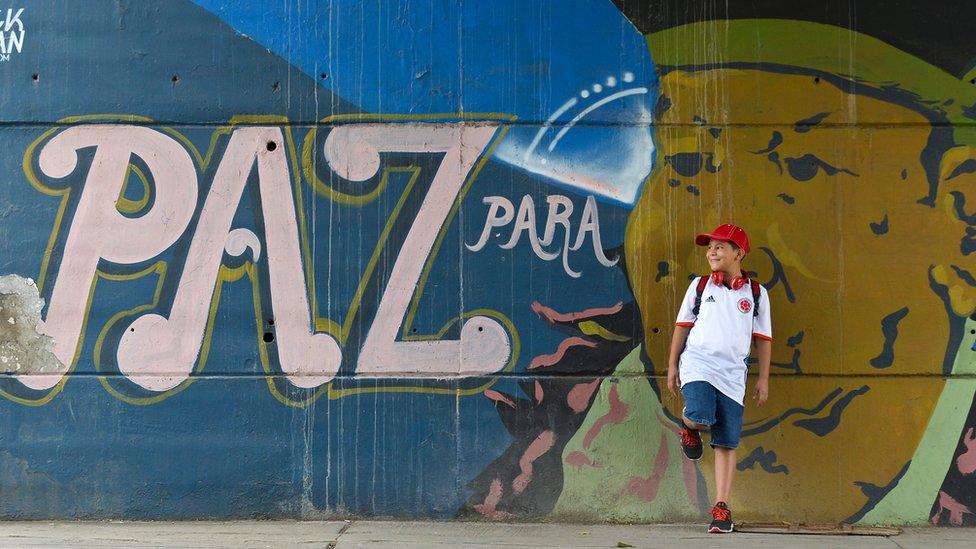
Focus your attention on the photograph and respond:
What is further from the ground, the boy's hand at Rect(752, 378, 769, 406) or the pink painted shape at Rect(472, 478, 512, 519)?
the boy's hand at Rect(752, 378, 769, 406)

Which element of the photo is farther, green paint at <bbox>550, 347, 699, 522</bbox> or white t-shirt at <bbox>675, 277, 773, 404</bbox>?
green paint at <bbox>550, 347, 699, 522</bbox>

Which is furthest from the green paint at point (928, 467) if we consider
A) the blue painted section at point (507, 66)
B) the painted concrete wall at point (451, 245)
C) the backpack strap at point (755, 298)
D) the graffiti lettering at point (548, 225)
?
the blue painted section at point (507, 66)

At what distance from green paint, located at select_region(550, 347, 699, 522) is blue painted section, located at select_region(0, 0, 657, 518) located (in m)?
0.20

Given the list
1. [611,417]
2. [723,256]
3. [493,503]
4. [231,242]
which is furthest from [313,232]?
[723,256]

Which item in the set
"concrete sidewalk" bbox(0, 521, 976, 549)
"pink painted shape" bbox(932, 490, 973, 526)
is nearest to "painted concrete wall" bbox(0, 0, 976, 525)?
"concrete sidewalk" bbox(0, 521, 976, 549)

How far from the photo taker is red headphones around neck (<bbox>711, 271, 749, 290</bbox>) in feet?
18.1

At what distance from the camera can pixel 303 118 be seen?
5.99 m

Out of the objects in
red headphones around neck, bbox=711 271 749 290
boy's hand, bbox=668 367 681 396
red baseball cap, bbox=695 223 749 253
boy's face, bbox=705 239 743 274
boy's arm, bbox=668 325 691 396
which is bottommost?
boy's hand, bbox=668 367 681 396

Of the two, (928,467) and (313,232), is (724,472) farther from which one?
(313,232)

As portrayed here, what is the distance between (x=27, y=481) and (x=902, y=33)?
5894 mm

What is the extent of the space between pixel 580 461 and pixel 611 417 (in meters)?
0.32

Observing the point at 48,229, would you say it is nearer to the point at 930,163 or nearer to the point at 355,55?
the point at 355,55

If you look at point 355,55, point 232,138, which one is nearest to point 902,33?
point 355,55

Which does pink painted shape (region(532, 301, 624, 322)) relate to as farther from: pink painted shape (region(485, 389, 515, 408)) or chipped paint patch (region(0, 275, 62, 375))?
chipped paint patch (region(0, 275, 62, 375))
